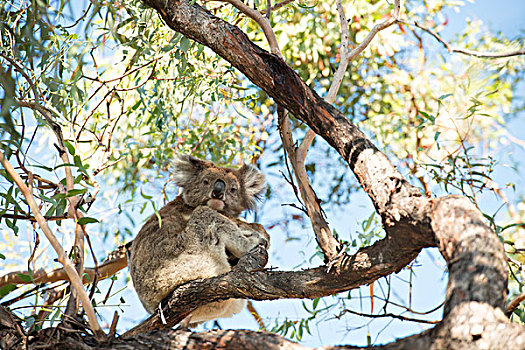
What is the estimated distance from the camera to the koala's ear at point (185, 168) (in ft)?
14.8

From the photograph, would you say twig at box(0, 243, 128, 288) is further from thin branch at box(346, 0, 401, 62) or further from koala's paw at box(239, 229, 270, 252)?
thin branch at box(346, 0, 401, 62)

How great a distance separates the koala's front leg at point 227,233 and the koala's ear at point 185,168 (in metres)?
0.72

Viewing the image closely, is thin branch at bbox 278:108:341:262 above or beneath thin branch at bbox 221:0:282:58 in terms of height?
beneath

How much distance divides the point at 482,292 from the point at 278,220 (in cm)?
466

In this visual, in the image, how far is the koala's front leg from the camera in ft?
12.1

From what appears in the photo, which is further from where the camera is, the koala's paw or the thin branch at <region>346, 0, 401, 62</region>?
the koala's paw

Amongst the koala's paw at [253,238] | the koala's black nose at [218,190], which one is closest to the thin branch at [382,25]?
the koala's paw at [253,238]

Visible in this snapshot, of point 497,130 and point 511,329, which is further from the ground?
point 497,130

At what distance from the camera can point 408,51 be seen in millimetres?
7016

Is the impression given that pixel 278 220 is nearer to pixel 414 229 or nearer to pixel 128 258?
pixel 128 258

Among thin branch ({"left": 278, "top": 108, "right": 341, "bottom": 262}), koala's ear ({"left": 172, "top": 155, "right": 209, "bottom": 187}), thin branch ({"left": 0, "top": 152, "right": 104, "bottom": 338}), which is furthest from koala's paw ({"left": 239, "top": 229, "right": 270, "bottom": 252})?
thin branch ({"left": 0, "top": 152, "right": 104, "bottom": 338})

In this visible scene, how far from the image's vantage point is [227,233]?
3715 mm

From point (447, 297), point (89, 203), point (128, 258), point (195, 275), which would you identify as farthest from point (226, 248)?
point (447, 297)

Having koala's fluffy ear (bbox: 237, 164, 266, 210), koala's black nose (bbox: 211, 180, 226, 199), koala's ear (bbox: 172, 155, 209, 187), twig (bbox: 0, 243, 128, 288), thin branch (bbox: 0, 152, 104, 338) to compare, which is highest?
koala's ear (bbox: 172, 155, 209, 187)
